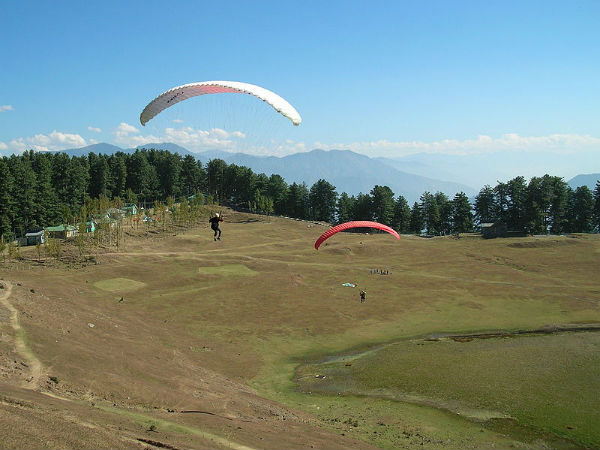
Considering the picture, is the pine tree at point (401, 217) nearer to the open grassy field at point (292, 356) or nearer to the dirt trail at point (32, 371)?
the open grassy field at point (292, 356)

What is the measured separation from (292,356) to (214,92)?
2191 cm

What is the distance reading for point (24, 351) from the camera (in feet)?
84.6

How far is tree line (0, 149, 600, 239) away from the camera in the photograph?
271 ft

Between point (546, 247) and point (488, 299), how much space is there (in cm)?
3841

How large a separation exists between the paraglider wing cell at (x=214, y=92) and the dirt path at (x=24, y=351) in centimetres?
1724

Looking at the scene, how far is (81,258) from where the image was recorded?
61906mm

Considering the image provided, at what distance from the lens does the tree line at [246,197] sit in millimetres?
82750

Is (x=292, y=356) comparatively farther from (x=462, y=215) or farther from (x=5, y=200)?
(x=462, y=215)

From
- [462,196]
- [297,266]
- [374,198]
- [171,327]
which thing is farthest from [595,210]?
[171,327]

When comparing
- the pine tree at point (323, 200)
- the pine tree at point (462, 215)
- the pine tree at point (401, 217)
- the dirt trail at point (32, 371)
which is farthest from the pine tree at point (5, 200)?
the pine tree at point (462, 215)

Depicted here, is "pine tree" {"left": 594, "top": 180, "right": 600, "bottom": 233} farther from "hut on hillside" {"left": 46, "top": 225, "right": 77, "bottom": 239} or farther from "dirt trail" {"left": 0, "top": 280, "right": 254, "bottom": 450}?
"hut on hillside" {"left": 46, "top": 225, "right": 77, "bottom": 239}

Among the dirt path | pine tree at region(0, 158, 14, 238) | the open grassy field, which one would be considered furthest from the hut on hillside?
the dirt path

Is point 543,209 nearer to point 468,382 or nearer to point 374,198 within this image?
point 374,198

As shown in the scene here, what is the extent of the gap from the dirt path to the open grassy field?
0.15 m
